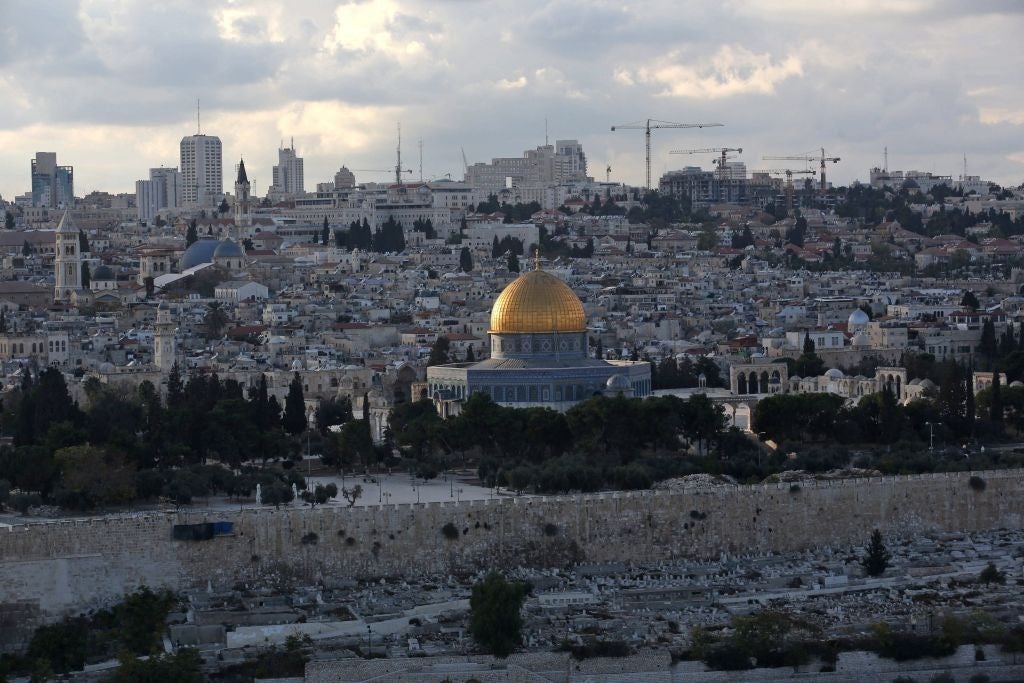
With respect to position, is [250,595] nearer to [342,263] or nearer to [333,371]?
[333,371]

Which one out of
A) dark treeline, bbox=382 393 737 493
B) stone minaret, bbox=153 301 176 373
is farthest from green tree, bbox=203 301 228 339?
dark treeline, bbox=382 393 737 493

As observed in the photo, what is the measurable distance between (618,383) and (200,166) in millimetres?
104530

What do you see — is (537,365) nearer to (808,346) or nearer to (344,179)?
(808,346)

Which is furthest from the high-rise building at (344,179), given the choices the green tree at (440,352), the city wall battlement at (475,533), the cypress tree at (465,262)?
the city wall battlement at (475,533)

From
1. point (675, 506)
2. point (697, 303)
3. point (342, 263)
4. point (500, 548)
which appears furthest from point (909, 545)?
point (342, 263)

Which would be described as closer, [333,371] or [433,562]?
[433,562]

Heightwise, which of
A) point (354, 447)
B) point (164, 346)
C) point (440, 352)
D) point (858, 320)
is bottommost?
point (354, 447)

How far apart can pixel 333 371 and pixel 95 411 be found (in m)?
12.4

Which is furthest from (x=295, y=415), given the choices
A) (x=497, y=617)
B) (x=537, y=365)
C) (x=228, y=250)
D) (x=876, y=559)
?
(x=228, y=250)

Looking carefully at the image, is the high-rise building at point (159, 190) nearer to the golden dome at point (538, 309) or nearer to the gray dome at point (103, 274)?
the gray dome at point (103, 274)

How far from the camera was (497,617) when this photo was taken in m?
34.6

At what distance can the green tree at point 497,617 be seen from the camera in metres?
34.2

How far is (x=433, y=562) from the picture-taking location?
39750 millimetres

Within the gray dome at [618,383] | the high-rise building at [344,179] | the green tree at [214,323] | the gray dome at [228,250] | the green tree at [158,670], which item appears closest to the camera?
the green tree at [158,670]
